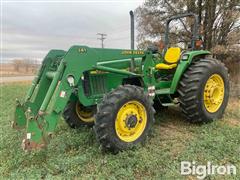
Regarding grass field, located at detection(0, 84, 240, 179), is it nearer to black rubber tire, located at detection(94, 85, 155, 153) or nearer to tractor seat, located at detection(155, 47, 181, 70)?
black rubber tire, located at detection(94, 85, 155, 153)

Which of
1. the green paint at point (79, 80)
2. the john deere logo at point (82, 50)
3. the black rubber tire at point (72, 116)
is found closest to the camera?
the green paint at point (79, 80)

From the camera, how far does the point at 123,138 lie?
3.81 m

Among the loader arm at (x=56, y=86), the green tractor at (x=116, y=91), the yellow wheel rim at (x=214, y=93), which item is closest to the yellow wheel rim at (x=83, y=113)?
the green tractor at (x=116, y=91)

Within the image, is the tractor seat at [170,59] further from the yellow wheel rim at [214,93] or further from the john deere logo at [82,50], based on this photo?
the john deere logo at [82,50]

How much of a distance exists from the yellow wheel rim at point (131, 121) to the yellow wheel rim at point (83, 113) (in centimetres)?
144

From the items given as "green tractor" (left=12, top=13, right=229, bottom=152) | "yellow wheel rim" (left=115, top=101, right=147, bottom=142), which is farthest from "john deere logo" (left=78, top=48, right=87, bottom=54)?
"yellow wheel rim" (left=115, top=101, right=147, bottom=142)

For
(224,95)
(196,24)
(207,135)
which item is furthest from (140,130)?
(196,24)

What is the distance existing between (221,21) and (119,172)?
25.2ft

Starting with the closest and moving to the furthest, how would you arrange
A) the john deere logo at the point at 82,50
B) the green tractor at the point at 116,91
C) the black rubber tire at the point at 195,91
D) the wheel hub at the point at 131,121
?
the green tractor at the point at 116,91
the john deere logo at the point at 82,50
the wheel hub at the point at 131,121
the black rubber tire at the point at 195,91

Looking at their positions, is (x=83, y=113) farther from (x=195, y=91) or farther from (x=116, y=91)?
(x=195, y=91)

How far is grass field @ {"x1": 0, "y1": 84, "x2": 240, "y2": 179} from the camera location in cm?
322

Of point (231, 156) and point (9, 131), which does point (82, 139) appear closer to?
point (9, 131)

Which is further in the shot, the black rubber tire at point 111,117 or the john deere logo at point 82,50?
the john deere logo at point 82,50

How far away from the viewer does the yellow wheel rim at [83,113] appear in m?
4.99
